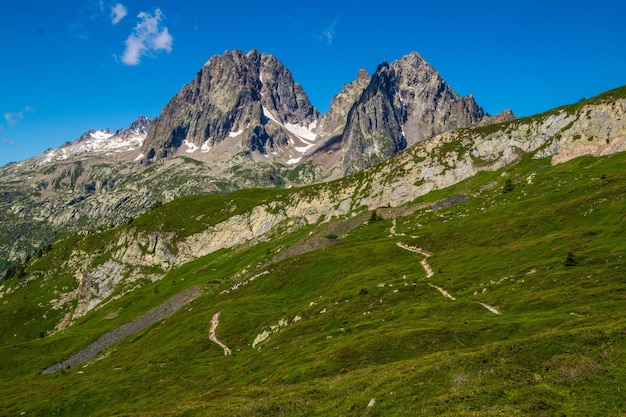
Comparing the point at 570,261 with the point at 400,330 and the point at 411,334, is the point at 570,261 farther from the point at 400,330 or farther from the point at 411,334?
the point at 411,334

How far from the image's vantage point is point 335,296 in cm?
11144

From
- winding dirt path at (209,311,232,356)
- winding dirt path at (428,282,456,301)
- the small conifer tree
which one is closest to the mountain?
the small conifer tree

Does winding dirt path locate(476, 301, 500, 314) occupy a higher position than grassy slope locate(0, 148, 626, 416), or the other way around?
grassy slope locate(0, 148, 626, 416)

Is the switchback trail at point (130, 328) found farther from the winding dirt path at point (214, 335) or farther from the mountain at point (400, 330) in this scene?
the winding dirt path at point (214, 335)

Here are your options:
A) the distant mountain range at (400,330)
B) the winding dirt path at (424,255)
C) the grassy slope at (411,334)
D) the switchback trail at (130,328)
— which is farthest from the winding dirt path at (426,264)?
the switchback trail at (130,328)

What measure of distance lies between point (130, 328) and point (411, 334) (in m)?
131

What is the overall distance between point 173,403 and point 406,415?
50539 millimetres

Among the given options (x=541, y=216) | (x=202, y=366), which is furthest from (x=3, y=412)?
(x=541, y=216)

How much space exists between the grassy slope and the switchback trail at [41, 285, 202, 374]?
315 inches

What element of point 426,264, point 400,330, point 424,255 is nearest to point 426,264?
point 426,264

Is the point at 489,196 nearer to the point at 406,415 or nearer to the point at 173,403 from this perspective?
the point at 173,403

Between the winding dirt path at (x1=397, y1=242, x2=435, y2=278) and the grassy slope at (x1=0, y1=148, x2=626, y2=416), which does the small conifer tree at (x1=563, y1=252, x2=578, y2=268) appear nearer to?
the grassy slope at (x1=0, y1=148, x2=626, y2=416)

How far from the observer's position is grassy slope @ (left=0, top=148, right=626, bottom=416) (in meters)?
39.3

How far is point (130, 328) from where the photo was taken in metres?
167
